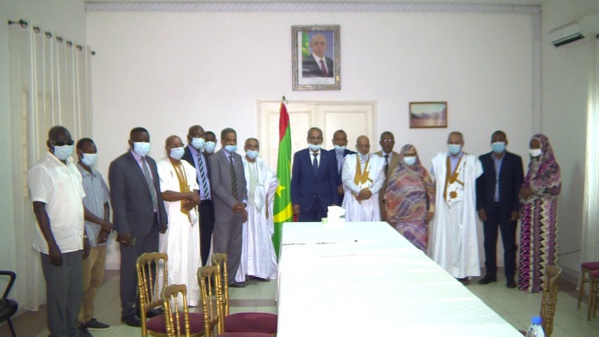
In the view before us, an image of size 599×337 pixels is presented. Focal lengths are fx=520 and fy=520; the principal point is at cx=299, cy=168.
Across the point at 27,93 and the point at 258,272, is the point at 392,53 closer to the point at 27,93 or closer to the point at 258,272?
the point at 258,272

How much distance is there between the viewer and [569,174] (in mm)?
6508

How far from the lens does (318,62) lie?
23.6ft

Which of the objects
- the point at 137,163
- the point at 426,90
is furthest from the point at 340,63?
the point at 137,163

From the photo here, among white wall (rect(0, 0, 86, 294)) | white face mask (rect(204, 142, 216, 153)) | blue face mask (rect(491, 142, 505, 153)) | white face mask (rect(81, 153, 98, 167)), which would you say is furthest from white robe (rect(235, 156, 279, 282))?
blue face mask (rect(491, 142, 505, 153))

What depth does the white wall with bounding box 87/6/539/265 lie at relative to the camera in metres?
7.18

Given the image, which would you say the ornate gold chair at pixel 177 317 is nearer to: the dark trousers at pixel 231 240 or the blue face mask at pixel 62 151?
the blue face mask at pixel 62 151

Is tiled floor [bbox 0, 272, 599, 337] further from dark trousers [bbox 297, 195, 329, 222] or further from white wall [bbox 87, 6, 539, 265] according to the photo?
white wall [bbox 87, 6, 539, 265]

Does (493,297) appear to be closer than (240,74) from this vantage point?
Yes

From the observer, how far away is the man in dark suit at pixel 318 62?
23.6 feet

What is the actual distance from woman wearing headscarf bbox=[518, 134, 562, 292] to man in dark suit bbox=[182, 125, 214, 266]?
358cm

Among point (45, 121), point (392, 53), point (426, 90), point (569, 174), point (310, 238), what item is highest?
point (392, 53)

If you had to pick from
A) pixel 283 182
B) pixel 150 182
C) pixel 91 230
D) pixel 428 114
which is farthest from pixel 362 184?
pixel 91 230

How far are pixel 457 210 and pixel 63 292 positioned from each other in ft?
14.4

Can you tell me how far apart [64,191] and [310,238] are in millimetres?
1881
